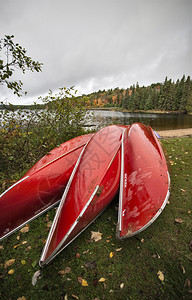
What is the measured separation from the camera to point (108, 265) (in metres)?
1.82

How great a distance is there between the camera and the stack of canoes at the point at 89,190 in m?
1.99

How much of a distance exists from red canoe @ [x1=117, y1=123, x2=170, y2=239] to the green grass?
408mm

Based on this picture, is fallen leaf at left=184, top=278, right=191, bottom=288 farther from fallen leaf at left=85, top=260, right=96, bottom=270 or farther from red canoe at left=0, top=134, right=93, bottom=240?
red canoe at left=0, top=134, right=93, bottom=240

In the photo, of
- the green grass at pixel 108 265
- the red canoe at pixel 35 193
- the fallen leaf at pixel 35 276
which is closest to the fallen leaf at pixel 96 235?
the green grass at pixel 108 265

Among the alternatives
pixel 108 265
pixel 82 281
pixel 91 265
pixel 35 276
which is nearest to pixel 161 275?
pixel 108 265

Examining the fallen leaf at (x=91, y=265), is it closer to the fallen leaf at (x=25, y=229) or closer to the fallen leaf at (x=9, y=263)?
the fallen leaf at (x=9, y=263)

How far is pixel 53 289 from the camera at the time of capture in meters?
1.60

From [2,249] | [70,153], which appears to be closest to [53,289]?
[2,249]

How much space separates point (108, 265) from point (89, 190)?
1.11 m

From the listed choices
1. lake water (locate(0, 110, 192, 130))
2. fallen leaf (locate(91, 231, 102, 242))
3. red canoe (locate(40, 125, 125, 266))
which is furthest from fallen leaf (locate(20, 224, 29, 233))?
lake water (locate(0, 110, 192, 130))

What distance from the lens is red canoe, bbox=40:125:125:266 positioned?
189 cm

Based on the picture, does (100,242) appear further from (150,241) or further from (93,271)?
(150,241)

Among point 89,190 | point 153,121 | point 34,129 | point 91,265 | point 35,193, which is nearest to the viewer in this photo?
point 91,265

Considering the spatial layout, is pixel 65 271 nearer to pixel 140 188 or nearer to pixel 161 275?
pixel 161 275
